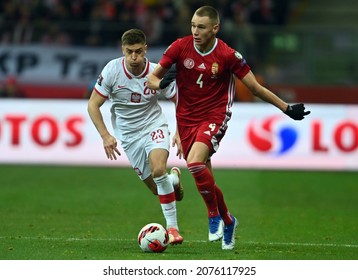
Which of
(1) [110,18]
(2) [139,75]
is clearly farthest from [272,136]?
(2) [139,75]

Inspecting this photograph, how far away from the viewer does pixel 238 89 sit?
24.4 meters

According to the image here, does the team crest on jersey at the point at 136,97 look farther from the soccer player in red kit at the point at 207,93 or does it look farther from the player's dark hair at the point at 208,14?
the player's dark hair at the point at 208,14

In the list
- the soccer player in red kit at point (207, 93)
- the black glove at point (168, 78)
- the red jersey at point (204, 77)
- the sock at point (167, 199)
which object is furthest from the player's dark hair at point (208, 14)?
the sock at point (167, 199)

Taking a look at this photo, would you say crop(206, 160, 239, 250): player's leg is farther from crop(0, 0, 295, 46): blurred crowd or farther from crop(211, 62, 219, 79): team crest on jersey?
crop(0, 0, 295, 46): blurred crowd

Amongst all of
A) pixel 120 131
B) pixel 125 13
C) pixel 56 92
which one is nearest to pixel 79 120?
pixel 56 92

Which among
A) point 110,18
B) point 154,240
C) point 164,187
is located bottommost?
point 154,240

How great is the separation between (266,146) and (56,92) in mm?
5832

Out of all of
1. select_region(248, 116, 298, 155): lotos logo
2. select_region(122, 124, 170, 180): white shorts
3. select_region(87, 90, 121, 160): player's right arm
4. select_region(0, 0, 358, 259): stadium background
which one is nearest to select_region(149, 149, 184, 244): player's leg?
select_region(122, 124, 170, 180): white shorts

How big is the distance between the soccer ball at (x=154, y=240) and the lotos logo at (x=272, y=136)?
10414 mm

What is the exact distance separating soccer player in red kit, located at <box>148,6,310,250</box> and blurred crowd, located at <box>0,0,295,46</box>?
1299 cm

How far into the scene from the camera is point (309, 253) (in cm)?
1024

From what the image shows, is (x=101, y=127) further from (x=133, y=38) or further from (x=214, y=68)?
(x=214, y=68)

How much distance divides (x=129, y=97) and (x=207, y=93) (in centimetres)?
107

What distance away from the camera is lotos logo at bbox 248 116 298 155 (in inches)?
799
